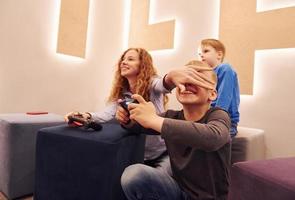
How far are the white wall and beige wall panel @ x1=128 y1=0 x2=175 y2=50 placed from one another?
0.06 m

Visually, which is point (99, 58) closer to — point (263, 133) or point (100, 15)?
point (100, 15)

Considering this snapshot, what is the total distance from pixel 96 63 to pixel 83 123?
1.53 metres

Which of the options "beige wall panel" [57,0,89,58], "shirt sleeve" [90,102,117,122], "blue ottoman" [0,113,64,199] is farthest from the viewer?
"beige wall panel" [57,0,89,58]

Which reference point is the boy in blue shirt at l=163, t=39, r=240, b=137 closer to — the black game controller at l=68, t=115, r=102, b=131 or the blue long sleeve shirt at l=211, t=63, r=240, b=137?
the blue long sleeve shirt at l=211, t=63, r=240, b=137

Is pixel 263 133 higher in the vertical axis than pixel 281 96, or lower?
lower

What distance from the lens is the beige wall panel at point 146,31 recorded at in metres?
2.24

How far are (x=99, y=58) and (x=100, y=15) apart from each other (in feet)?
1.37

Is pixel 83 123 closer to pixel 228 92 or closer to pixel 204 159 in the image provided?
pixel 204 159

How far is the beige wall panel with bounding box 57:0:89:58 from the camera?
212 centimetres

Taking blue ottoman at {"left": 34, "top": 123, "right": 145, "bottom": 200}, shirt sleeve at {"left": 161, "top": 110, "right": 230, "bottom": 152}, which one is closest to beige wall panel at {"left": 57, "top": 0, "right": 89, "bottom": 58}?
blue ottoman at {"left": 34, "top": 123, "right": 145, "bottom": 200}

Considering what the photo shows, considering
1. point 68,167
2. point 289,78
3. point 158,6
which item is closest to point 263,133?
Answer: point 289,78

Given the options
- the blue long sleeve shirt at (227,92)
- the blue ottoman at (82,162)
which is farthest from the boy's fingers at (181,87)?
the blue long sleeve shirt at (227,92)

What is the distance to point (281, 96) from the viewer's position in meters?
1.66

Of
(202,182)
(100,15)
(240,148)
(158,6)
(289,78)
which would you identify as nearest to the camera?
(202,182)
